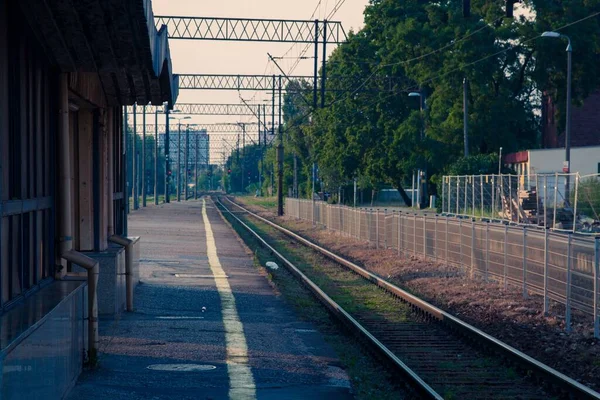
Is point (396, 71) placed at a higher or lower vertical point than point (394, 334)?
higher

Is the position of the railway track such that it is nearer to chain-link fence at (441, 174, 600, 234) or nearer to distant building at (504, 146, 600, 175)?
chain-link fence at (441, 174, 600, 234)

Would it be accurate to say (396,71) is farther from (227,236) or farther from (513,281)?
(513,281)

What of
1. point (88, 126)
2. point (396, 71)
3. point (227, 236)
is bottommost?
point (227, 236)

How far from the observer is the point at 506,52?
5566cm

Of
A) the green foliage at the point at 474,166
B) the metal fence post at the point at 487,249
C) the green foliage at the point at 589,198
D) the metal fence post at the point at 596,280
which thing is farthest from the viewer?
the green foliage at the point at 474,166

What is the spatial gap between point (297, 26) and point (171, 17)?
5678mm

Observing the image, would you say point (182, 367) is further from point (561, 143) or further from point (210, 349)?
point (561, 143)

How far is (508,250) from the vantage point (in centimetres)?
1898

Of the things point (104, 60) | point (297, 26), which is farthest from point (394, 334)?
point (297, 26)

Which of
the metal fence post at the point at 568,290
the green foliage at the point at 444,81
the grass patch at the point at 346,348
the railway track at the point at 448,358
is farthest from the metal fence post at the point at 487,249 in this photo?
the green foliage at the point at 444,81

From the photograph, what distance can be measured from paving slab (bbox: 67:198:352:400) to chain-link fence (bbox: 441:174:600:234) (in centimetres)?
1195

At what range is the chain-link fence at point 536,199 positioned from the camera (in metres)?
30.8

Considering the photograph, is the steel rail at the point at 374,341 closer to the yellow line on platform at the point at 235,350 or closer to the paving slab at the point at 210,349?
the paving slab at the point at 210,349

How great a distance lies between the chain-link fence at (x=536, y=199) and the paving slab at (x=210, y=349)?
1195 cm
